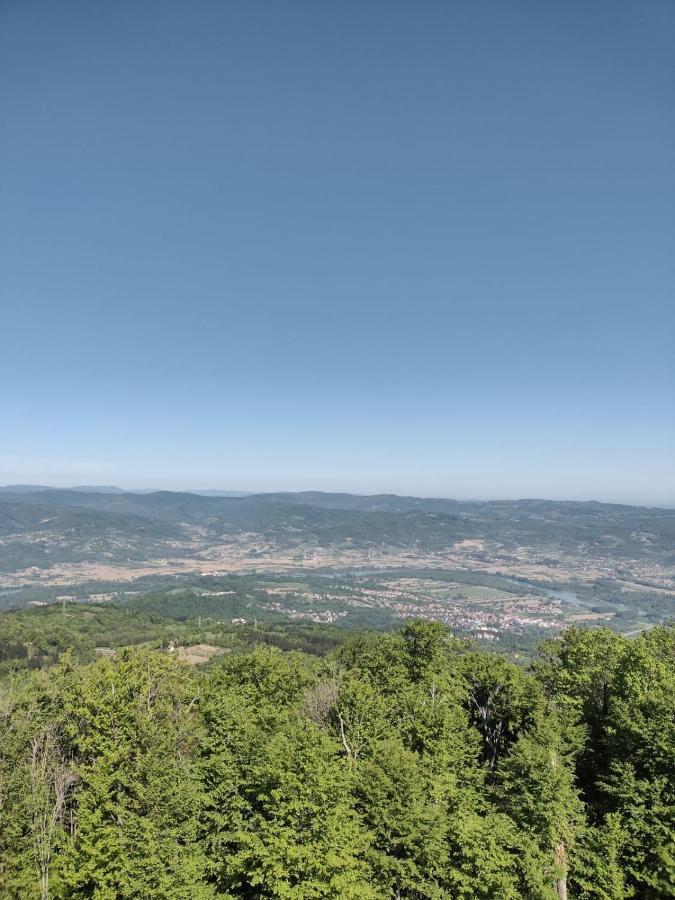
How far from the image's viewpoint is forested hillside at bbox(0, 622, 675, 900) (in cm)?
1902

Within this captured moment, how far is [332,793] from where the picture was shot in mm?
19969

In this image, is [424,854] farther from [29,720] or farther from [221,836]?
[29,720]

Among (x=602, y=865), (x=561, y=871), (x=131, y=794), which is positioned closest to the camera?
(x=561, y=871)

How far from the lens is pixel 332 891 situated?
1816cm

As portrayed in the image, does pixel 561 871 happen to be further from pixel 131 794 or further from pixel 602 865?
pixel 131 794

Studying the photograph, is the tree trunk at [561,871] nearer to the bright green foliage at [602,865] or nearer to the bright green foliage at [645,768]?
the bright green foliage at [602,865]

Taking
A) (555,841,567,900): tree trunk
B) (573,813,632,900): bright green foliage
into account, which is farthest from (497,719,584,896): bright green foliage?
(573,813,632,900): bright green foliage

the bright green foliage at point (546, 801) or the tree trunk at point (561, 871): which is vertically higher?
the bright green foliage at point (546, 801)

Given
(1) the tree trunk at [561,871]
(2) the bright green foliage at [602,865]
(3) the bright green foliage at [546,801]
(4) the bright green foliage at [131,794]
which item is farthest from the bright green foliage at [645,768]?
(4) the bright green foliage at [131,794]

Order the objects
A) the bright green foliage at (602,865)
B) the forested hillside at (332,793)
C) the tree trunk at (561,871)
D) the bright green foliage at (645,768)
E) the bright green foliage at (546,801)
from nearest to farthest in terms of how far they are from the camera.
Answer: the forested hillside at (332,793) → the bright green foliage at (602,865) → the tree trunk at (561,871) → the bright green foliage at (645,768) → the bright green foliage at (546,801)

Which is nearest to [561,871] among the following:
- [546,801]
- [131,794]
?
[546,801]

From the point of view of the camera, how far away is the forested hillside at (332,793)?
19016 millimetres

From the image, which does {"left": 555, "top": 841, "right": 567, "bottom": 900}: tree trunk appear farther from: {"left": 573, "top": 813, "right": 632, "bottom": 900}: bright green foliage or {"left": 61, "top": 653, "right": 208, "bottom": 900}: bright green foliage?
{"left": 61, "top": 653, "right": 208, "bottom": 900}: bright green foliage

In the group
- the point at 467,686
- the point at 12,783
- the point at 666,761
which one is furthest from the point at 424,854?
the point at 12,783
